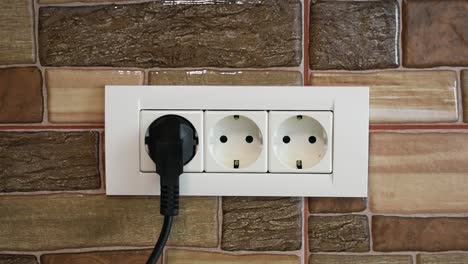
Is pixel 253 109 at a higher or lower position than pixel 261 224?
higher

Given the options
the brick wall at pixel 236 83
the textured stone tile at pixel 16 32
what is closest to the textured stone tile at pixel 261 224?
the brick wall at pixel 236 83

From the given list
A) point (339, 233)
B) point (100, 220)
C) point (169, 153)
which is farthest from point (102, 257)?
point (339, 233)

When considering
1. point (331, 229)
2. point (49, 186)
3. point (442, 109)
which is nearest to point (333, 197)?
point (331, 229)

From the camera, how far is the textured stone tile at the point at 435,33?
0.52m

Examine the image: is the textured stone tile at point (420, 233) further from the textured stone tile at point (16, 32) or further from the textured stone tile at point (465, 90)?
the textured stone tile at point (16, 32)

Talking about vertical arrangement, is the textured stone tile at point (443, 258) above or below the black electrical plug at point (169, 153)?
below

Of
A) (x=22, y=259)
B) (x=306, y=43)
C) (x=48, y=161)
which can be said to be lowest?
(x=22, y=259)

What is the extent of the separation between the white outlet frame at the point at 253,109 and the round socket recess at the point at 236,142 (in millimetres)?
13

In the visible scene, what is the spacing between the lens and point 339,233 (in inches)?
21.4

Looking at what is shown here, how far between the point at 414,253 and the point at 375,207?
0.06m

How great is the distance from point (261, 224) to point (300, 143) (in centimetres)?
9

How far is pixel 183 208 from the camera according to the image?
1.79ft

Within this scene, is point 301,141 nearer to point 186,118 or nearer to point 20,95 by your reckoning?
point 186,118

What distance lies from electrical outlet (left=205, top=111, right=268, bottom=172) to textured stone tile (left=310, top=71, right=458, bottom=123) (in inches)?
3.1
